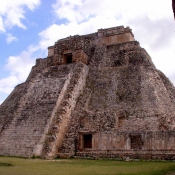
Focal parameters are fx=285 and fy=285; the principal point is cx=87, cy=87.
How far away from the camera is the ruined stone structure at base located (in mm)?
14156

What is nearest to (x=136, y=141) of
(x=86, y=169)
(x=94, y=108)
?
(x=94, y=108)

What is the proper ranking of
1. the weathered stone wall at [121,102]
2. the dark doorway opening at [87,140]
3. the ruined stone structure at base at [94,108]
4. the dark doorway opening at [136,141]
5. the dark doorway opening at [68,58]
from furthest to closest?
the dark doorway opening at [68,58] → the dark doorway opening at [87,140] → the weathered stone wall at [121,102] → the ruined stone structure at base at [94,108] → the dark doorway opening at [136,141]

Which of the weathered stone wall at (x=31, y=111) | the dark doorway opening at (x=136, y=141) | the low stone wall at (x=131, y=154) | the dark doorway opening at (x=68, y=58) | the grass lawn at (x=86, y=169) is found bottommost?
the grass lawn at (x=86, y=169)

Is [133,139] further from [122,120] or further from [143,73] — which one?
[143,73]

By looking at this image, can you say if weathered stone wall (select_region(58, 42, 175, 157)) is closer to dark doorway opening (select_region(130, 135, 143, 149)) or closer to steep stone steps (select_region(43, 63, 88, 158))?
dark doorway opening (select_region(130, 135, 143, 149))

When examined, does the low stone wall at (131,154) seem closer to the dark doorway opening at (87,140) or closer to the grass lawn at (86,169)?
the dark doorway opening at (87,140)

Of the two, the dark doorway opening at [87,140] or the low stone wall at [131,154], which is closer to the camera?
the low stone wall at [131,154]

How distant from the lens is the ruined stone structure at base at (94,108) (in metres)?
14.2

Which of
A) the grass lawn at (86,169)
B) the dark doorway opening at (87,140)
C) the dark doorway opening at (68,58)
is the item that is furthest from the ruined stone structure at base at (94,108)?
the grass lawn at (86,169)

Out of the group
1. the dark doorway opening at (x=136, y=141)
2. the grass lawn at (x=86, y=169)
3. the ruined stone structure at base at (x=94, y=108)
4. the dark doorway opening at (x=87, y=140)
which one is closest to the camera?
the grass lawn at (x=86, y=169)

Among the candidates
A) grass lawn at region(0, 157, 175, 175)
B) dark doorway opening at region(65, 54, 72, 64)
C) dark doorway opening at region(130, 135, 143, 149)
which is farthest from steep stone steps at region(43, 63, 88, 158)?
grass lawn at region(0, 157, 175, 175)

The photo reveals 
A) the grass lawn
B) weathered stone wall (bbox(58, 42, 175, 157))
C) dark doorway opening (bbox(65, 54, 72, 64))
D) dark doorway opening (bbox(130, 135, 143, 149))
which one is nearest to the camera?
the grass lawn

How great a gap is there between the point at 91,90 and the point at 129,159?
6714mm

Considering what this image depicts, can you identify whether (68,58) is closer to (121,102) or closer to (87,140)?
(121,102)
